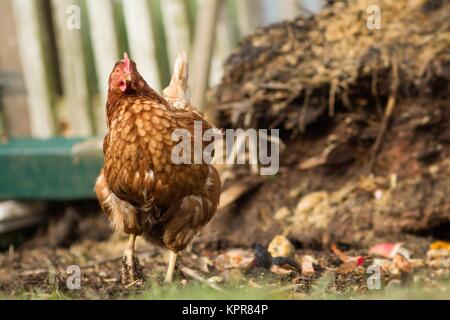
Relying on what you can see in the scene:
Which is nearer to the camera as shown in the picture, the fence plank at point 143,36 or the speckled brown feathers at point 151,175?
the speckled brown feathers at point 151,175

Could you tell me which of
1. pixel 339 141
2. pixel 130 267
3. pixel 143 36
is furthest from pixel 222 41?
pixel 130 267

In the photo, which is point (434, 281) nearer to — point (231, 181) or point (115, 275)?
point (115, 275)

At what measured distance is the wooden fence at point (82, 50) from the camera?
675 cm

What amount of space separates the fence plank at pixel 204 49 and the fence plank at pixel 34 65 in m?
1.75

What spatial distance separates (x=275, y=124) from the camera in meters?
5.19

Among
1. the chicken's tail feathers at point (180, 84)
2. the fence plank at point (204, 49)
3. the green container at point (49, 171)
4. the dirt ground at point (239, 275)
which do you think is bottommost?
the dirt ground at point (239, 275)

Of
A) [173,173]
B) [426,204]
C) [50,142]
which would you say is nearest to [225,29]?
[50,142]

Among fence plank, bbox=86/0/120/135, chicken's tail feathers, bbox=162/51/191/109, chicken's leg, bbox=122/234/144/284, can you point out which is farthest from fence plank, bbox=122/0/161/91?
chicken's leg, bbox=122/234/144/284

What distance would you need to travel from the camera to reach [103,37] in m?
6.73

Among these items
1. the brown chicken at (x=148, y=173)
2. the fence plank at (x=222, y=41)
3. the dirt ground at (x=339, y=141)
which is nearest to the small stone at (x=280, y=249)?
the dirt ground at (x=339, y=141)

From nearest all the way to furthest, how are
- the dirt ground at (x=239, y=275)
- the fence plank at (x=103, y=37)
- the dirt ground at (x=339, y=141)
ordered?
the dirt ground at (x=239, y=275)
the dirt ground at (x=339, y=141)
the fence plank at (x=103, y=37)

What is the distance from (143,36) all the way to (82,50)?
576 millimetres
